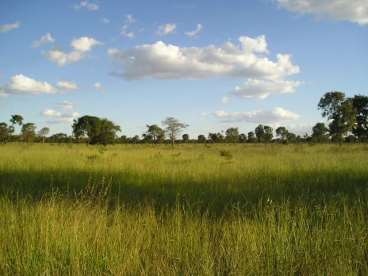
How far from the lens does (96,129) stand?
187 feet

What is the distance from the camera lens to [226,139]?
3061 inches

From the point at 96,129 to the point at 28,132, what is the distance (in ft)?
68.9

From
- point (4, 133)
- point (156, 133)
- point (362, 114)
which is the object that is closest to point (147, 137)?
point (156, 133)

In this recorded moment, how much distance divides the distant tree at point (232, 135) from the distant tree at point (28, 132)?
121ft

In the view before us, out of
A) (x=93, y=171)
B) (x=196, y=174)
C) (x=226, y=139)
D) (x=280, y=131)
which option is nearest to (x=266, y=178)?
(x=196, y=174)

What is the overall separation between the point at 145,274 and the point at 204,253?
0.68 metres

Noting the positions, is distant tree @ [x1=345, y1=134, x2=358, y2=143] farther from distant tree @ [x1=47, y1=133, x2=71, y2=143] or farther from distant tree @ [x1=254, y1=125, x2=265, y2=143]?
distant tree @ [x1=47, y1=133, x2=71, y2=143]

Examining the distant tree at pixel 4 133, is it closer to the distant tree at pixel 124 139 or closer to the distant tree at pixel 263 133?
the distant tree at pixel 124 139

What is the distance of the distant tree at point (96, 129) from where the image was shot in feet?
177

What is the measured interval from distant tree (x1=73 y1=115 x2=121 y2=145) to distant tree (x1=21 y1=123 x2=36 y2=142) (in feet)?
34.0

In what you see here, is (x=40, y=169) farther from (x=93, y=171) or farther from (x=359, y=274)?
(x=359, y=274)

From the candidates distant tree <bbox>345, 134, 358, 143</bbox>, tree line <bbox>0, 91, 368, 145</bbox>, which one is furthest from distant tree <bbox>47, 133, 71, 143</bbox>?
distant tree <bbox>345, 134, 358, 143</bbox>

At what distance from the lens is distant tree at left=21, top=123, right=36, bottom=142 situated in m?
69.2

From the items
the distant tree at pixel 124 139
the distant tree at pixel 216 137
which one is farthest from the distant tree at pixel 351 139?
the distant tree at pixel 124 139
